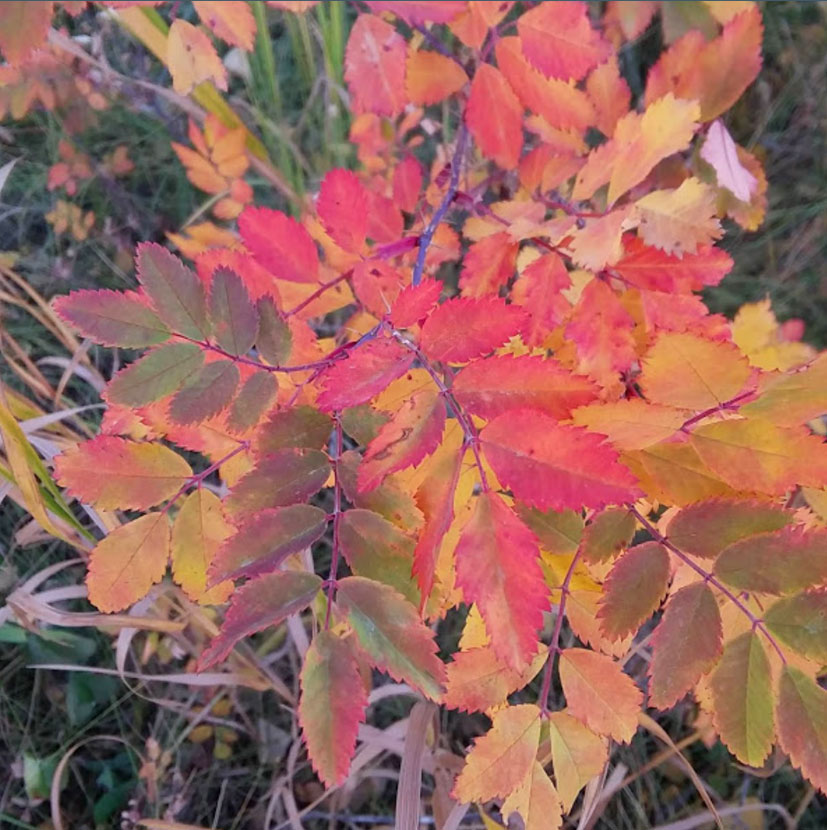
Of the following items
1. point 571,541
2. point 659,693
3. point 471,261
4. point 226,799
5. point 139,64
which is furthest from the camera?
point 139,64

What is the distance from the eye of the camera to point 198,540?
0.67 m

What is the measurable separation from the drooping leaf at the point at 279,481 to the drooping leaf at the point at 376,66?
440 millimetres

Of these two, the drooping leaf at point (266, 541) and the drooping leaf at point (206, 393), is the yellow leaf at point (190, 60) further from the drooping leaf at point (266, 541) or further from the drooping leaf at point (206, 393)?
the drooping leaf at point (266, 541)

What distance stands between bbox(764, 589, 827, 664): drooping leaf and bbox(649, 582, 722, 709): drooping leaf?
0.16 feet

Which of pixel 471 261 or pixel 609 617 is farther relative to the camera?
pixel 471 261

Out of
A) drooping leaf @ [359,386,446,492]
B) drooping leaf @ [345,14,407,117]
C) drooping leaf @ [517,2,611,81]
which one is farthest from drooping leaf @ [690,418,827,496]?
drooping leaf @ [345,14,407,117]

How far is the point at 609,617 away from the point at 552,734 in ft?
0.44

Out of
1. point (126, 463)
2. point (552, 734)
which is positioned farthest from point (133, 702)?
point (552, 734)

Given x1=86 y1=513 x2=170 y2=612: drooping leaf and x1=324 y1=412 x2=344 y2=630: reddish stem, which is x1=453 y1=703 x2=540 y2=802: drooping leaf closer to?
x1=324 y1=412 x2=344 y2=630: reddish stem

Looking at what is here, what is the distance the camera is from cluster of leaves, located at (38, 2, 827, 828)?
0.53 metres

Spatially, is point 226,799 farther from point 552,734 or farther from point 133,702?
point 552,734

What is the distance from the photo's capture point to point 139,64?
1561mm

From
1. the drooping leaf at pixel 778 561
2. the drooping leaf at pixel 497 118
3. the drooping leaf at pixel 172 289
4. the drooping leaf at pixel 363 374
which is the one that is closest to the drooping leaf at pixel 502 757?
the drooping leaf at pixel 778 561

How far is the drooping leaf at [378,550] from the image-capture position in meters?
0.59
